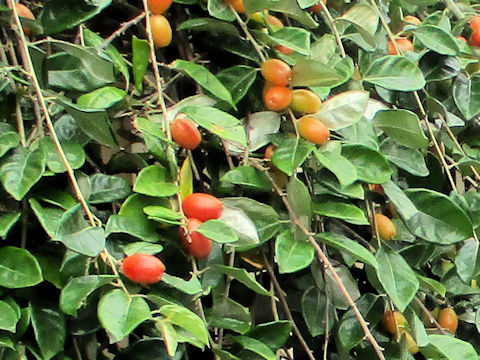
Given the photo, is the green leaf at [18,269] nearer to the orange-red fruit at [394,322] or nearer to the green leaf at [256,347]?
the green leaf at [256,347]

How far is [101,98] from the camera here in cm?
56

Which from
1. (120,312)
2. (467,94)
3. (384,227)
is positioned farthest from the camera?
(467,94)

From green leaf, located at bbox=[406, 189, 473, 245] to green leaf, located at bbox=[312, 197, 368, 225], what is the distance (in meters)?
0.09

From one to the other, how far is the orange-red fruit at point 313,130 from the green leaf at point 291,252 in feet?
0.30

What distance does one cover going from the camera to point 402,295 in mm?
606

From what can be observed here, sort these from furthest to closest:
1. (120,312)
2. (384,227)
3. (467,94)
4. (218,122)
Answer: (467,94), (384,227), (218,122), (120,312)

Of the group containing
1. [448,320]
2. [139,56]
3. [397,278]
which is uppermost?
[139,56]

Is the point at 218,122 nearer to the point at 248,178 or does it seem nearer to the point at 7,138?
the point at 248,178

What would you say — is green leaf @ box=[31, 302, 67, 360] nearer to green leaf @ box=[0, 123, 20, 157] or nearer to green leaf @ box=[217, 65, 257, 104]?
green leaf @ box=[0, 123, 20, 157]

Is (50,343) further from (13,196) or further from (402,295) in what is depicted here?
(402,295)

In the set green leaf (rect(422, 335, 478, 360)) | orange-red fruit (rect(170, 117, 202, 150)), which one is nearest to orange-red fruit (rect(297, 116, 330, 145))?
orange-red fruit (rect(170, 117, 202, 150))

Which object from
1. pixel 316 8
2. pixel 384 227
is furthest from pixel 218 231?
pixel 316 8

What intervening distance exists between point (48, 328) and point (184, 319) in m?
0.12

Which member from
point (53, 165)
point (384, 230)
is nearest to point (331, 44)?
point (384, 230)
